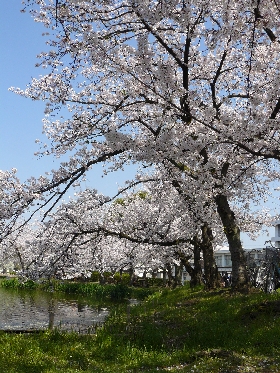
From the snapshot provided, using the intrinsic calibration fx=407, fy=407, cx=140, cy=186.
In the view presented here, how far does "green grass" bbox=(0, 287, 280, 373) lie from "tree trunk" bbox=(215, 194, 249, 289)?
5.15 ft

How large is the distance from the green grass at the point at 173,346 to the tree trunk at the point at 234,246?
157 cm

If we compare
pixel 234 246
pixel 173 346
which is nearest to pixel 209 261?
pixel 234 246

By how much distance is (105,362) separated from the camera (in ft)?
25.9

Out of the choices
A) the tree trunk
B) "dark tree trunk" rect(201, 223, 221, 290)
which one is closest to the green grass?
the tree trunk

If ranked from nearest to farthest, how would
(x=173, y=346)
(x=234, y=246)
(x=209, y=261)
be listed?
(x=173, y=346), (x=234, y=246), (x=209, y=261)

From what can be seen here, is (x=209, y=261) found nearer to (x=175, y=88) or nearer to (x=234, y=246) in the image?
(x=234, y=246)

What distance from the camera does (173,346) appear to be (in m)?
8.55

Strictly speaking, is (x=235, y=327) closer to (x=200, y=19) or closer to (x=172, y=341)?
(x=172, y=341)

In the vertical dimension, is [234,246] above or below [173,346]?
above

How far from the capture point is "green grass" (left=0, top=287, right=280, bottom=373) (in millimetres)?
6848

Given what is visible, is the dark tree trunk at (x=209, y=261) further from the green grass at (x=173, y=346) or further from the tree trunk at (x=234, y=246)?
the green grass at (x=173, y=346)

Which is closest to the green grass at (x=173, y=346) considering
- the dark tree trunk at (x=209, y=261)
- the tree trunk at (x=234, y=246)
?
the tree trunk at (x=234, y=246)

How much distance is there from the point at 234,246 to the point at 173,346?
588 centimetres

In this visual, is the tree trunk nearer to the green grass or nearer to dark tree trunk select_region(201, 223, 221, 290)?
the green grass
